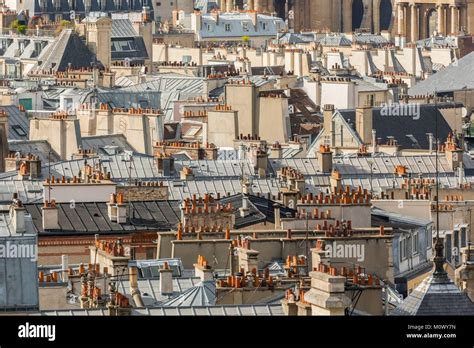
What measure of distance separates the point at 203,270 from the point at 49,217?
952cm

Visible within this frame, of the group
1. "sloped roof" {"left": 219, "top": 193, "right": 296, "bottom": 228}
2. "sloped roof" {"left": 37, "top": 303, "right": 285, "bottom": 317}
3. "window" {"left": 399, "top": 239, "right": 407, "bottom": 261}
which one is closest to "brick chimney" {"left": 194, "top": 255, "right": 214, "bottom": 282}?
"sloped roof" {"left": 37, "top": 303, "right": 285, "bottom": 317}

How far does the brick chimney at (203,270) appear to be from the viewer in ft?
99.2

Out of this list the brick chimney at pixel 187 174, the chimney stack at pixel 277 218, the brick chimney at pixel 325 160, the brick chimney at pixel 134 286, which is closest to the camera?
the brick chimney at pixel 134 286

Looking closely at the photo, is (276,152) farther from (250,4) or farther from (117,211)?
(250,4)

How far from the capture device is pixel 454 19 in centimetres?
14175

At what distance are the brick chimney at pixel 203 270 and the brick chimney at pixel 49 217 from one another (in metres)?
7.82

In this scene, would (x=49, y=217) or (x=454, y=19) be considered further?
(x=454, y=19)

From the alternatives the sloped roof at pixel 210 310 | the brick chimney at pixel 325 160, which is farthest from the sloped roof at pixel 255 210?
the sloped roof at pixel 210 310

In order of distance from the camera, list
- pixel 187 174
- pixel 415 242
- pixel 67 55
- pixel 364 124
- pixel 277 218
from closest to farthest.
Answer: pixel 277 218 → pixel 415 242 → pixel 187 174 → pixel 364 124 → pixel 67 55

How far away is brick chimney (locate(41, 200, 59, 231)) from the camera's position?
39.6m

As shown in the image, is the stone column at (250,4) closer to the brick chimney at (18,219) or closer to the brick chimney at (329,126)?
the brick chimney at (329,126)

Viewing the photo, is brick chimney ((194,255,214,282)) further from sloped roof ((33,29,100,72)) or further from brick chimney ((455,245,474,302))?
sloped roof ((33,29,100,72))

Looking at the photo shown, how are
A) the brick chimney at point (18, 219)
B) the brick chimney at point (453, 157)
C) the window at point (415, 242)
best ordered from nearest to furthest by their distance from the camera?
the brick chimney at point (18, 219) → the window at point (415, 242) → the brick chimney at point (453, 157)

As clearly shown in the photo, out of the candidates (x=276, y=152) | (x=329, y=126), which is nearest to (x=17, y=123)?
(x=329, y=126)
